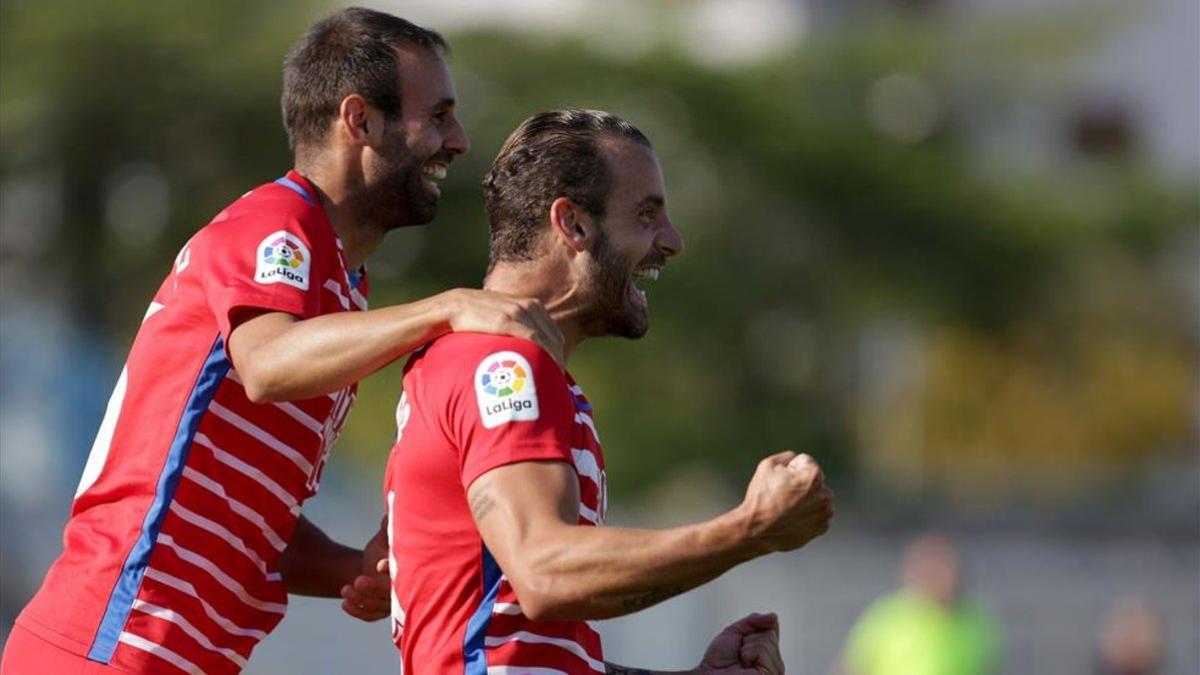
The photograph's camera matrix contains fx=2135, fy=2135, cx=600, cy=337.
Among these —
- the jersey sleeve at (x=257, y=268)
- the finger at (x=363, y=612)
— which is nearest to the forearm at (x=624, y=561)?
the jersey sleeve at (x=257, y=268)

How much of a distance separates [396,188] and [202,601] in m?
1.07

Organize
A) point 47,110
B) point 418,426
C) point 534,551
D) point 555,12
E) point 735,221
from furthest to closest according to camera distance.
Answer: point 555,12, point 735,221, point 47,110, point 418,426, point 534,551

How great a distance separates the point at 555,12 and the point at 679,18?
2.52 m

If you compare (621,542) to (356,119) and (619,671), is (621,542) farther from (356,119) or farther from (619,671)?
(356,119)

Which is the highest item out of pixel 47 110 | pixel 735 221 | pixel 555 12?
pixel 555 12

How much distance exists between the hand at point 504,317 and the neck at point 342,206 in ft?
3.13

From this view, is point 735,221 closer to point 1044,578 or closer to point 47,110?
point 47,110

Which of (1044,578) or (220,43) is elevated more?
(220,43)

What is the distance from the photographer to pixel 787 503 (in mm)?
3727

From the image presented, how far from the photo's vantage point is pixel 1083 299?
34.8 m

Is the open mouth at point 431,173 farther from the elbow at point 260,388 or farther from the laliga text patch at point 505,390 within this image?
the laliga text patch at point 505,390

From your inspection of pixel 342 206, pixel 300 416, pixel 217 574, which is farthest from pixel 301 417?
pixel 342 206

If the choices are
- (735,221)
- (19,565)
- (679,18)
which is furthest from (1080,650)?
(679,18)

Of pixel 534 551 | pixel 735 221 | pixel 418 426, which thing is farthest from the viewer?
pixel 735 221
